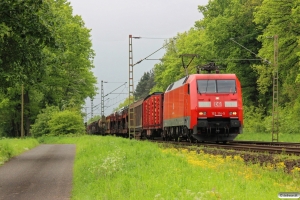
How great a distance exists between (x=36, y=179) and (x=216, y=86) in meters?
13.2

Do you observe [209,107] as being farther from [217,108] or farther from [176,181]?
[176,181]

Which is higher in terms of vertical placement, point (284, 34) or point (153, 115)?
point (284, 34)

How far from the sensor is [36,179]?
616 inches

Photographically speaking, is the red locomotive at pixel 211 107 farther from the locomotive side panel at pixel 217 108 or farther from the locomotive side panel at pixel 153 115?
the locomotive side panel at pixel 153 115

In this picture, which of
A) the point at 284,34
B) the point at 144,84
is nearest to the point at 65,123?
the point at 284,34

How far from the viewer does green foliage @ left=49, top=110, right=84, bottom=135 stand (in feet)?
158

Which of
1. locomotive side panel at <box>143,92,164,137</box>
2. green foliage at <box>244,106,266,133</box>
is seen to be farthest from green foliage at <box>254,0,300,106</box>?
locomotive side panel at <box>143,92,164,137</box>

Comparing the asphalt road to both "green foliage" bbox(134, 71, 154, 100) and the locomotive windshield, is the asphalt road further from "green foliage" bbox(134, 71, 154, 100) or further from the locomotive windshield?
"green foliage" bbox(134, 71, 154, 100)

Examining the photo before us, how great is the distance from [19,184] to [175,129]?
17276 millimetres

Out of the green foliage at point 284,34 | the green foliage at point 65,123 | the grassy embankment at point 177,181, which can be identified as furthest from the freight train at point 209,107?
the green foliage at point 65,123

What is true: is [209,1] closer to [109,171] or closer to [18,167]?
[18,167]

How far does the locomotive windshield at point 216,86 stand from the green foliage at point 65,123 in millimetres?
24065

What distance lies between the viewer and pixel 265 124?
45.1 meters

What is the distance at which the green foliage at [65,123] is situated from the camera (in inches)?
1898
